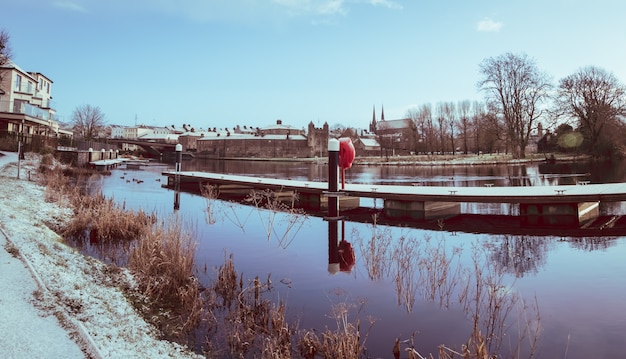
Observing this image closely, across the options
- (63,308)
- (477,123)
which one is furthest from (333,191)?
(477,123)

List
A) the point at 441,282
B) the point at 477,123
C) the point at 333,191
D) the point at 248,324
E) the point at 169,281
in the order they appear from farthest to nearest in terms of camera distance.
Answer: the point at 477,123 → the point at 333,191 → the point at 441,282 → the point at 169,281 → the point at 248,324

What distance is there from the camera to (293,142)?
97.7 metres

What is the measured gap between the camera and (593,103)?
43562 mm

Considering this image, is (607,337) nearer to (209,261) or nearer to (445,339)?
(445,339)

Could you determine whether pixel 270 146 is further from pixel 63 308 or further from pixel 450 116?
pixel 63 308

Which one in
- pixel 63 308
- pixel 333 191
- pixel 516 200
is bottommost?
pixel 63 308

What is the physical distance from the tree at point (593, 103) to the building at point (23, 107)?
54.5 m

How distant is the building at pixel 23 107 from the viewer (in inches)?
1212

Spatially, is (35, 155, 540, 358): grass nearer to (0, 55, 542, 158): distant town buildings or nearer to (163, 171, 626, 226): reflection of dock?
(163, 171, 626, 226): reflection of dock

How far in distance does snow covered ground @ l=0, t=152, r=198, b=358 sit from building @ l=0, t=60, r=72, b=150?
88.0ft

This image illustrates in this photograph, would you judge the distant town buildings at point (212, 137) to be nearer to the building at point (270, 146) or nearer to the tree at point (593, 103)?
the building at point (270, 146)

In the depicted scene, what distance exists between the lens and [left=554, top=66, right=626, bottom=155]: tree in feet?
138

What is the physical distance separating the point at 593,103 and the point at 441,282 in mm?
49329

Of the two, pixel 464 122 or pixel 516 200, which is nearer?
pixel 516 200
